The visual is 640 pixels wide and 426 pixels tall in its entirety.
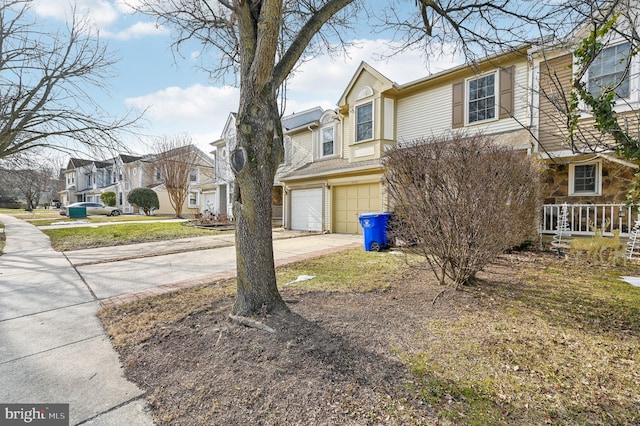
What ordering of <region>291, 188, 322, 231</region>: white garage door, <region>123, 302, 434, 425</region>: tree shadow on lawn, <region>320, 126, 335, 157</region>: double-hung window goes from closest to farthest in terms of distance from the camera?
<region>123, 302, 434, 425</region>: tree shadow on lawn < <region>291, 188, 322, 231</region>: white garage door < <region>320, 126, 335, 157</region>: double-hung window

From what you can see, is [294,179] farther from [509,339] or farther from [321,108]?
[509,339]

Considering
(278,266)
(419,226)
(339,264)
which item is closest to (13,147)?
(278,266)

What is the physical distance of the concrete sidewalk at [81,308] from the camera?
2.29m

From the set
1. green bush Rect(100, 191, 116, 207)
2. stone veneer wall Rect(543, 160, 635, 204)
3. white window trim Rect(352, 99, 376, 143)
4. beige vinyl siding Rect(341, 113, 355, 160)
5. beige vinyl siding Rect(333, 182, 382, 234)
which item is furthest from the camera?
green bush Rect(100, 191, 116, 207)

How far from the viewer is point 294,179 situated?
1498cm

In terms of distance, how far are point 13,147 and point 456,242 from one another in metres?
16.2

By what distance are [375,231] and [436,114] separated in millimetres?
5860

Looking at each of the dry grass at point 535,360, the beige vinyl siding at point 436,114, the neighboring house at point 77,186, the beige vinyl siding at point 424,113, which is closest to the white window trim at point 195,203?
the neighboring house at point 77,186

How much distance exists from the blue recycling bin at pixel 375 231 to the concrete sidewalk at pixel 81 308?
1.18 m

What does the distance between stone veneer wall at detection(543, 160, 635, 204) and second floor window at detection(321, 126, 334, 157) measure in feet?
29.6

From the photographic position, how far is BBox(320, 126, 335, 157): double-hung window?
1522cm

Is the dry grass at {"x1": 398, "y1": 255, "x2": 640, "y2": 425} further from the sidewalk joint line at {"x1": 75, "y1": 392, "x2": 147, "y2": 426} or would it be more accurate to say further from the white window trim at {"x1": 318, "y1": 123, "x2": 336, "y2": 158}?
the white window trim at {"x1": 318, "y1": 123, "x2": 336, "y2": 158}

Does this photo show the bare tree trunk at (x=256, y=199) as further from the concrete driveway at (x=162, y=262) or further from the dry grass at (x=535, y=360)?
the concrete driveway at (x=162, y=262)

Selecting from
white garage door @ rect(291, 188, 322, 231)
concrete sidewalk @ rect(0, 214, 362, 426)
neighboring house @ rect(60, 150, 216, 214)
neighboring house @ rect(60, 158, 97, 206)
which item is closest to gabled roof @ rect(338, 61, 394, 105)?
white garage door @ rect(291, 188, 322, 231)
